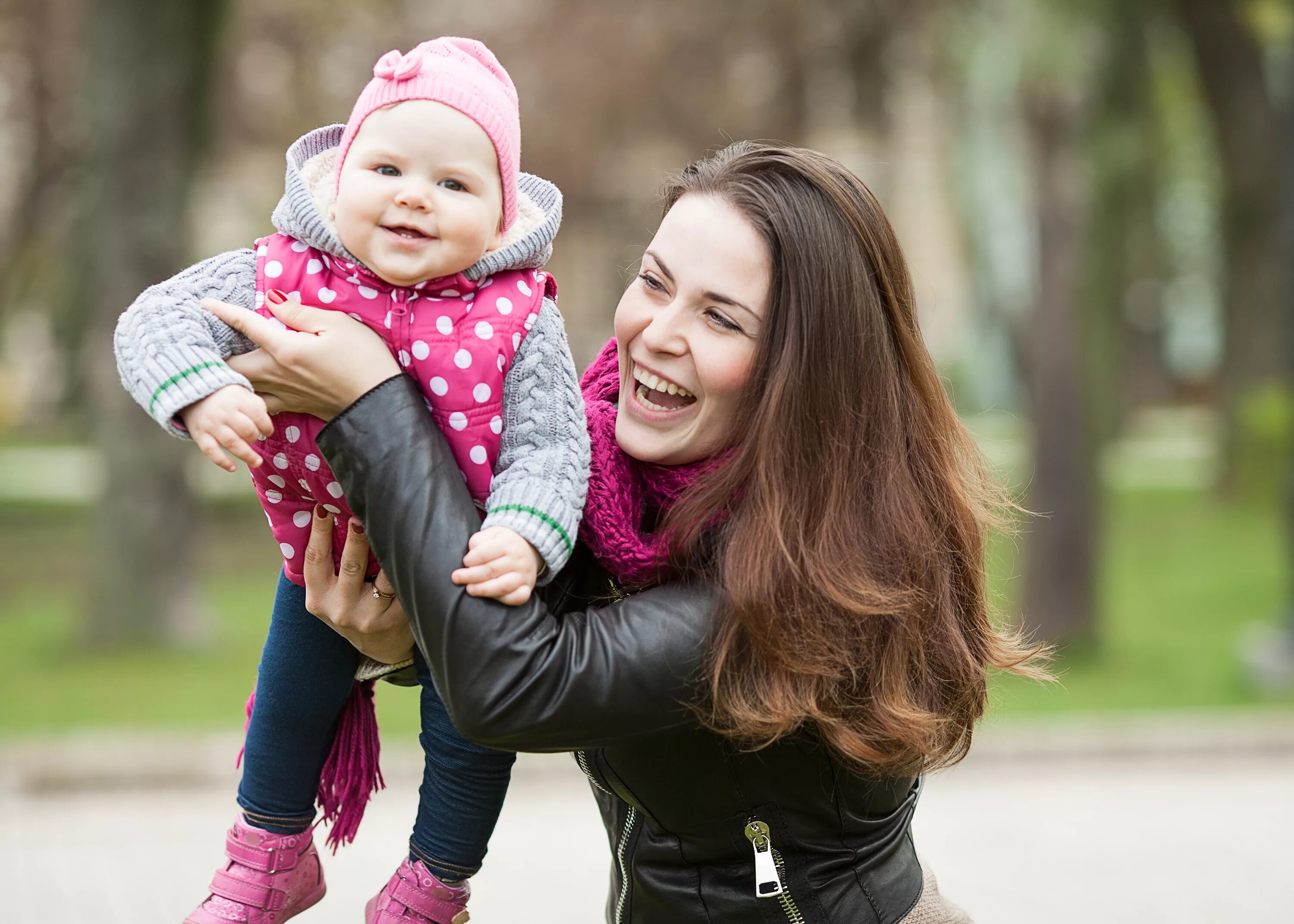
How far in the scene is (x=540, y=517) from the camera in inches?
82.8

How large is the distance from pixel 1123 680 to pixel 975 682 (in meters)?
6.61

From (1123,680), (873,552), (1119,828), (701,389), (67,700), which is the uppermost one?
(701,389)

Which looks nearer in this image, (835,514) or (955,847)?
(835,514)

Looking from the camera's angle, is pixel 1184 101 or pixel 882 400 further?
pixel 1184 101

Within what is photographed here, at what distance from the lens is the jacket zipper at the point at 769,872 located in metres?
2.23

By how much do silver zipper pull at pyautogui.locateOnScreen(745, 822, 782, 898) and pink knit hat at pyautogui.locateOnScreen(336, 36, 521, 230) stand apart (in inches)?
38.2

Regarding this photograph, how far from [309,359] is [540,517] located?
383 millimetres

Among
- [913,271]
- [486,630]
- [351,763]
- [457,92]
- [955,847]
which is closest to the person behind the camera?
[486,630]

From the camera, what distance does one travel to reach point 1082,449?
9289 millimetres

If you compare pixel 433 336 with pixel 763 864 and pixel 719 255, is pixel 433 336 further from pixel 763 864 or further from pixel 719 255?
pixel 763 864

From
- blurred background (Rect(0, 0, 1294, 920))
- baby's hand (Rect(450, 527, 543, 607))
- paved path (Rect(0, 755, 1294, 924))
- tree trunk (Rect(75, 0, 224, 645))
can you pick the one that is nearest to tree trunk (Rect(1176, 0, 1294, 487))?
blurred background (Rect(0, 0, 1294, 920))

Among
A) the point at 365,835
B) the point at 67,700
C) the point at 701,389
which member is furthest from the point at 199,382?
the point at 67,700

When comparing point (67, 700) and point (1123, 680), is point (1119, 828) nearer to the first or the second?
point (1123, 680)

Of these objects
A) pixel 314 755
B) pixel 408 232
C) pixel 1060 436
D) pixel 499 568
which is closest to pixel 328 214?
pixel 408 232
